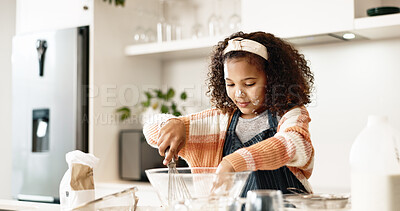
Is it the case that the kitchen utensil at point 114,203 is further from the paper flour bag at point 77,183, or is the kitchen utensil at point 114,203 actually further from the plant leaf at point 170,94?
the plant leaf at point 170,94

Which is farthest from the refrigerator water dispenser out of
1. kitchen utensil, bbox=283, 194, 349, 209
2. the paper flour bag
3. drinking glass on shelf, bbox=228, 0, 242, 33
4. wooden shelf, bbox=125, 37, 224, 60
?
kitchen utensil, bbox=283, 194, 349, 209

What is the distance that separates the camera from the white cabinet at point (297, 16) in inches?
78.1

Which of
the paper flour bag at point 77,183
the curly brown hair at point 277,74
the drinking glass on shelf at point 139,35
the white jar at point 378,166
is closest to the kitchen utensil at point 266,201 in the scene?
the white jar at point 378,166

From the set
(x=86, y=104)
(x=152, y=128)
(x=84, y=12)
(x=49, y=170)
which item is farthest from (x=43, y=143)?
(x=152, y=128)

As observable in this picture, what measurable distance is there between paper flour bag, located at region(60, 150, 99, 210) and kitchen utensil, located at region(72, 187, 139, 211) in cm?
8

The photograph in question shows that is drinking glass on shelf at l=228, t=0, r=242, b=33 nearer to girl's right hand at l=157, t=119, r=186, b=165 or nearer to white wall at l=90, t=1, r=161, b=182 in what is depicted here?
white wall at l=90, t=1, r=161, b=182

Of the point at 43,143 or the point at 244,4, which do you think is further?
the point at 43,143

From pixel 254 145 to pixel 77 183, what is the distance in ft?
1.16

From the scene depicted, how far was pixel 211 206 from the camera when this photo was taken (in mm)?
Answer: 714

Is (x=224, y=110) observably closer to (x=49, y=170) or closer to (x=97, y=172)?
(x=97, y=172)

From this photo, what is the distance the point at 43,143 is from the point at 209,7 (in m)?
1.20

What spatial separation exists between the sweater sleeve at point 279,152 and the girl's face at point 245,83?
153 mm

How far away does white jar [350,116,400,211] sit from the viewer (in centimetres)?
72

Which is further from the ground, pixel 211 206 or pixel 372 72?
pixel 372 72
